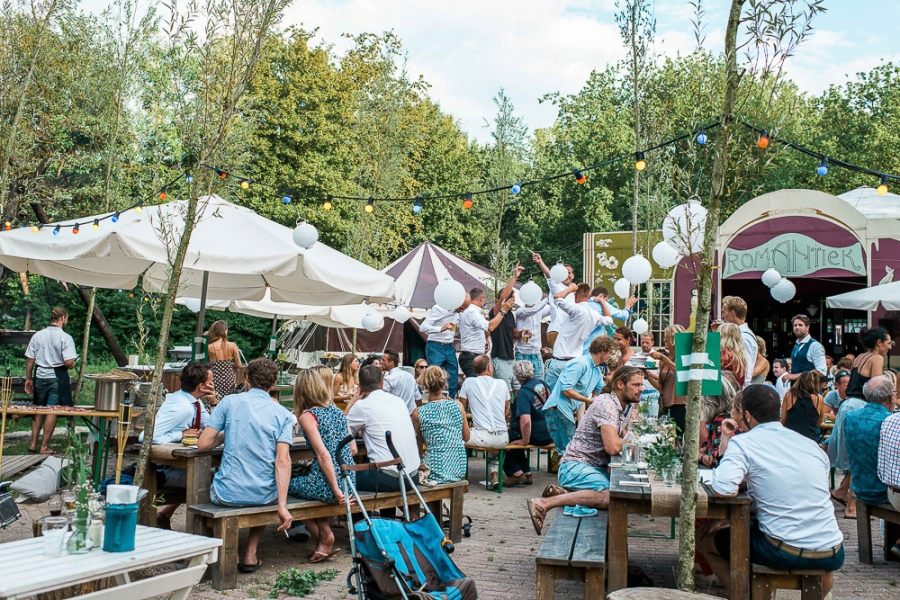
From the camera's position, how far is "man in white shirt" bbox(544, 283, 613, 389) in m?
9.15

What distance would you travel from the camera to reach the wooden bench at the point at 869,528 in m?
5.68

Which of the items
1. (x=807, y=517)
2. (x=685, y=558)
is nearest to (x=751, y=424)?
(x=807, y=517)

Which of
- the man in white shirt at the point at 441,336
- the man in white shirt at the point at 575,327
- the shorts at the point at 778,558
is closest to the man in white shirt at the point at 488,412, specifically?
the man in white shirt at the point at 575,327

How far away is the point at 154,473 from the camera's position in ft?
18.4

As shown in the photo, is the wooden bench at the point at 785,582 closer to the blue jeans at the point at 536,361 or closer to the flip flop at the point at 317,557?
the flip flop at the point at 317,557

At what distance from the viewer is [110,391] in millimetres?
7238

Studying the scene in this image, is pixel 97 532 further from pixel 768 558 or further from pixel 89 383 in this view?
pixel 89 383

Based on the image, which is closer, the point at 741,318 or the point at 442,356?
the point at 741,318

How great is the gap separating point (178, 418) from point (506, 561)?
2.59m

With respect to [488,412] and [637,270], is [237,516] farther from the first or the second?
[637,270]

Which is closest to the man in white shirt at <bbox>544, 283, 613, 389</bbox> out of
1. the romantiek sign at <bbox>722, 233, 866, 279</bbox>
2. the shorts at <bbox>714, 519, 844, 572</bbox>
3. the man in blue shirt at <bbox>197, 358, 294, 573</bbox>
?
the man in blue shirt at <bbox>197, 358, 294, 573</bbox>

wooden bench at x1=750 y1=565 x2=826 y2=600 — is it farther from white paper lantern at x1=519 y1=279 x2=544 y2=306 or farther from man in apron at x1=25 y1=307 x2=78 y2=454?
man in apron at x1=25 y1=307 x2=78 y2=454

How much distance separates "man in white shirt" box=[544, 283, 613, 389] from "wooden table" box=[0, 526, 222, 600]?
599 cm

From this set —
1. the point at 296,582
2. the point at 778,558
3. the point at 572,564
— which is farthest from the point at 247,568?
the point at 778,558
